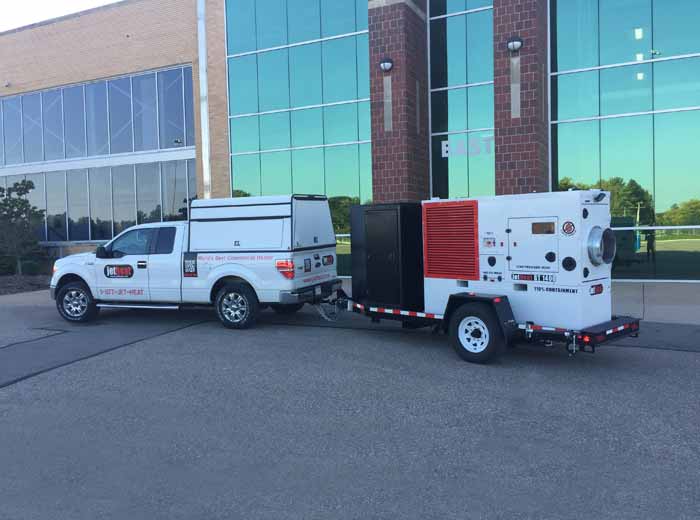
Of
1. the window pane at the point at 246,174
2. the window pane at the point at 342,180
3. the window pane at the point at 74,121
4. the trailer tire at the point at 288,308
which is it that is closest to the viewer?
the trailer tire at the point at 288,308

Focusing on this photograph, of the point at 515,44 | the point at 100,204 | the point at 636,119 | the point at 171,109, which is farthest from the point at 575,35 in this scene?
the point at 100,204

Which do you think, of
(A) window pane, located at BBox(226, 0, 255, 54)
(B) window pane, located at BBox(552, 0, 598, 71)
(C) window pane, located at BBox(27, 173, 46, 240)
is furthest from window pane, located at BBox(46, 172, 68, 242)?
(B) window pane, located at BBox(552, 0, 598, 71)

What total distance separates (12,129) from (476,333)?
81.4ft

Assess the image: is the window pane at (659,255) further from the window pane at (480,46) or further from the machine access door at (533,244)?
the machine access door at (533,244)

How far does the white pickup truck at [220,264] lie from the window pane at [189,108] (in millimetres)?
10774

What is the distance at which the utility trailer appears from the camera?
→ 7672 millimetres

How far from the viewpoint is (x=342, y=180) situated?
19203mm

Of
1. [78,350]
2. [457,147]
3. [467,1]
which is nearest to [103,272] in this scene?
[78,350]

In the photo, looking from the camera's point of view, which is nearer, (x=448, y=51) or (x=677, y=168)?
(x=677, y=168)

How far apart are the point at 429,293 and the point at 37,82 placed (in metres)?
22.5

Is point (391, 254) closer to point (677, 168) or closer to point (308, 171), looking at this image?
point (677, 168)

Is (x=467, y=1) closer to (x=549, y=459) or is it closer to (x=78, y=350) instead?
(x=78, y=350)

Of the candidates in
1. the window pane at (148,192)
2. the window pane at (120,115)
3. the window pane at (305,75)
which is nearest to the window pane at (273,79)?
the window pane at (305,75)

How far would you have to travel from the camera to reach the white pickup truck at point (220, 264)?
1060 cm
